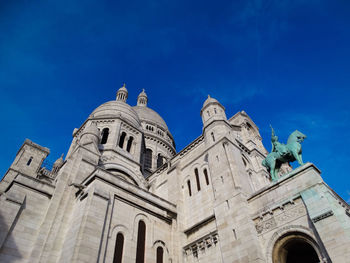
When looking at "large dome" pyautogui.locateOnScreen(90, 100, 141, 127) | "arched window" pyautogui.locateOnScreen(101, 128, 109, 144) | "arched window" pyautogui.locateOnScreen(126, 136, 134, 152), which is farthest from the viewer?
"large dome" pyautogui.locateOnScreen(90, 100, 141, 127)

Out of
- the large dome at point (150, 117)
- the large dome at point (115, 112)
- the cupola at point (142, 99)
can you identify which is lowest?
the large dome at point (115, 112)

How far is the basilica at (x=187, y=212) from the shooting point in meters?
13.1

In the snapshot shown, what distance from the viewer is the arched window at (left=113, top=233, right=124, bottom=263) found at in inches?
576

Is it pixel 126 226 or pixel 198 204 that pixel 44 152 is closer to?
pixel 126 226

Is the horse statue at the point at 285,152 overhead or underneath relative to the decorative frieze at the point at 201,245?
overhead

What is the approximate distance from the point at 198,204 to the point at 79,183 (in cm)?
921

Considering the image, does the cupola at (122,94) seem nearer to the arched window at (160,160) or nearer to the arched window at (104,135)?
the arched window at (160,160)

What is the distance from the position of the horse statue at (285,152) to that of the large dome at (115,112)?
19.0 meters

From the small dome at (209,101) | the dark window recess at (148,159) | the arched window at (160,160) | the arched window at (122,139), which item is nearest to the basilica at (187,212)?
the small dome at (209,101)

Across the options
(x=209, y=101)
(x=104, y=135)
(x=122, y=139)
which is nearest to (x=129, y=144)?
(x=122, y=139)

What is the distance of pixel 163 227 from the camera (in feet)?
61.9

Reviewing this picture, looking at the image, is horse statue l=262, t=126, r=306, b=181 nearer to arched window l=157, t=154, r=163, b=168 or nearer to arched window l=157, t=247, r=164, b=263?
arched window l=157, t=247, r=164, b=263

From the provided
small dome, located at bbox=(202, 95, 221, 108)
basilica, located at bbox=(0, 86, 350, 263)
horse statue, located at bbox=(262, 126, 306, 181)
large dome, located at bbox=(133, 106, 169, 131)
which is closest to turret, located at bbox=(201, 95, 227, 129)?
small dome, located at bbox=(202, 95, 221, 108)

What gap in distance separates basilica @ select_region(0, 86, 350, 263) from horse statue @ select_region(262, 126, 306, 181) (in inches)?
43.3
